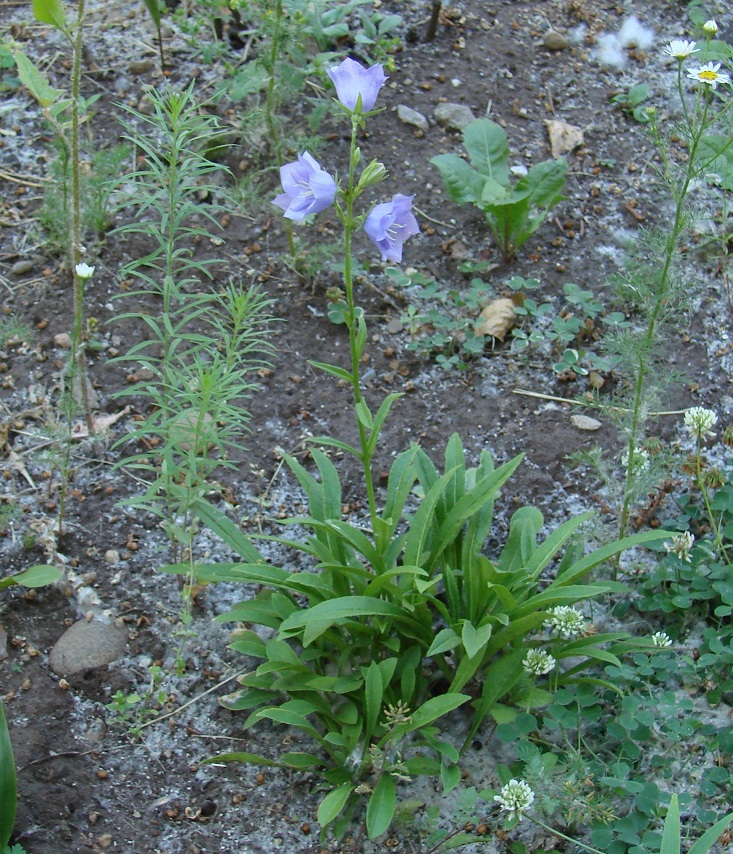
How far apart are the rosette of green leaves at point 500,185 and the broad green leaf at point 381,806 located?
2003 mm

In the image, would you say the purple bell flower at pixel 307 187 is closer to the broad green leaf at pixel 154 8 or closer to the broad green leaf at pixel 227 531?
the broad green leaf at pixel 227 531

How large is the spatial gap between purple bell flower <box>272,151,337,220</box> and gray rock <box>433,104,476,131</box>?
1921 millimetres

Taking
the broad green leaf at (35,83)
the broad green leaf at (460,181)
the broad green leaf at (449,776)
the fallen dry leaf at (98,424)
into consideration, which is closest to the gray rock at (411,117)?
the broad green leaf at (460,181)

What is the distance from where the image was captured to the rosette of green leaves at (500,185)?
140 inches

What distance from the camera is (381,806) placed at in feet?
7.72

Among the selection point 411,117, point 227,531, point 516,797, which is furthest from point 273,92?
point 516,797

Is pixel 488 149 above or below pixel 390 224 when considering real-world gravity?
above

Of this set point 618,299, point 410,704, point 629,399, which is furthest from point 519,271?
point 410,704

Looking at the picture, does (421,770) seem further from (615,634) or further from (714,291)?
(714,291)

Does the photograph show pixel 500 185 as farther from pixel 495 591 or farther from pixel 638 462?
pixel 495 591

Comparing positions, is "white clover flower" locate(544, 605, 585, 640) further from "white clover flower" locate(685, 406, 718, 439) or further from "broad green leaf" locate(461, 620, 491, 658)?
"white clover flower" locate(685, 406, 718, 439)

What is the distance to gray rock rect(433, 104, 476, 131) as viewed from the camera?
3.98 m

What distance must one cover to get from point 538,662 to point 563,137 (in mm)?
2359

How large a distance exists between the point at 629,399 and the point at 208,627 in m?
1.38
